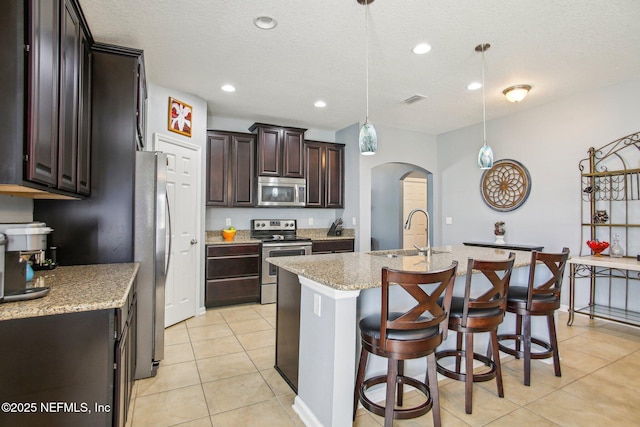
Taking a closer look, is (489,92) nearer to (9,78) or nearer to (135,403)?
(9,78)

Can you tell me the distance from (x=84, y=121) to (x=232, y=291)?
9.26 ft

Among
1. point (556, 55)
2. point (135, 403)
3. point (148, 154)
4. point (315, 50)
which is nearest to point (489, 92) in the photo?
point (556, 55)

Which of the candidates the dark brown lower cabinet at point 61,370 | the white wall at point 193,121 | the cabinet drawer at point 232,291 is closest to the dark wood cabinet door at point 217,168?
the white wall at point 193,121

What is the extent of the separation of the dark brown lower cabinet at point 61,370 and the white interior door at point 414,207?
6.36 metres

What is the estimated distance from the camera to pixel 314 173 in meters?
5.40

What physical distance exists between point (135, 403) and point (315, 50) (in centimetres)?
304

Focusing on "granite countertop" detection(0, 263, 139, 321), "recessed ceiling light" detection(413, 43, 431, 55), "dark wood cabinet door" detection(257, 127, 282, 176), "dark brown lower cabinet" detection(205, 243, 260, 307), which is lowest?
"dark brown lower cabinet" detection(205, 243, 260, 307)

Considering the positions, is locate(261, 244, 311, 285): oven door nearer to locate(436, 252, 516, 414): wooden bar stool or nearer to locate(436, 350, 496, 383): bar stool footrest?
locate(436, 350, 496, 383): bar stool footrest

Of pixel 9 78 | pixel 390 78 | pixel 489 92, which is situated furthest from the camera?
pixel 489 92

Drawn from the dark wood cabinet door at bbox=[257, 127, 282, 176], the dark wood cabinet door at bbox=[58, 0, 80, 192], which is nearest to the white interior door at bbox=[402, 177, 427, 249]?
the dark wood cabinet door at bbox=[257, 127, 282, 176]

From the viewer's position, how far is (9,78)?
129 centimetres

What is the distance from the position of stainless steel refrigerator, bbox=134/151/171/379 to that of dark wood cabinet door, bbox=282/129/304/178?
Result: 2.62 meters

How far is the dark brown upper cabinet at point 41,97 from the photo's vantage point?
4.26 feet

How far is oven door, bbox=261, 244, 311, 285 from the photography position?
4.61 m
